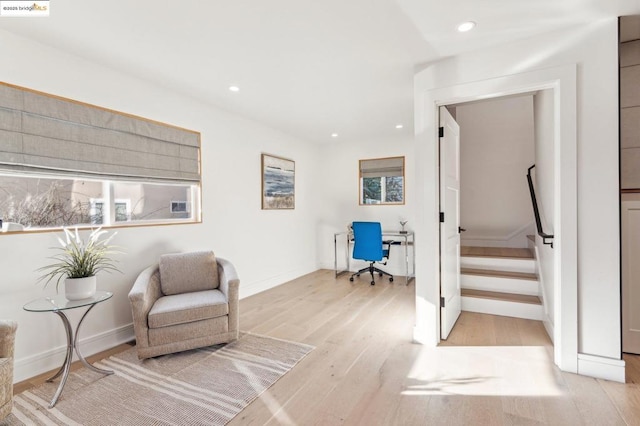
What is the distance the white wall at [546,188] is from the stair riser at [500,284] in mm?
217

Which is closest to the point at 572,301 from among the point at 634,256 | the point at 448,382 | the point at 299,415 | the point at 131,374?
the point at 634,256

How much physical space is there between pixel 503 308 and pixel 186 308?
318 cm

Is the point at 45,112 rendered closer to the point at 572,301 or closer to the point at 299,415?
the point at 299,415

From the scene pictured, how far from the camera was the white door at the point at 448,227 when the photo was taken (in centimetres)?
275

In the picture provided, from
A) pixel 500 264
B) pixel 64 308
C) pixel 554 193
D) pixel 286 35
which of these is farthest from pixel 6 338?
pixel 500 264

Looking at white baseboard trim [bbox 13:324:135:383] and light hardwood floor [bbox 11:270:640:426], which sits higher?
white baseboard trim [bbox 13:324:135:383]

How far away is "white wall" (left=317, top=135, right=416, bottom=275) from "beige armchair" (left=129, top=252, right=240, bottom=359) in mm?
3143

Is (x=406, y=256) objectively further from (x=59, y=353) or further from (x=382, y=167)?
(x=59, y=353)

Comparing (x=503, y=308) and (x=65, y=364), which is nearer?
(x=65, y=364)

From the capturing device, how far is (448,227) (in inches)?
114

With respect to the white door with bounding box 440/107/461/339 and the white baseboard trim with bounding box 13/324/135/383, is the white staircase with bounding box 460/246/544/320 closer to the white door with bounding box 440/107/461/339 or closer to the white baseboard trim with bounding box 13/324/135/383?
the white door with bounding box 440/107/461/339

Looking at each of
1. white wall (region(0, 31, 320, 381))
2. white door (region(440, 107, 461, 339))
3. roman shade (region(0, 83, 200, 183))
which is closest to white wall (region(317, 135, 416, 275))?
white wall (region(0, 31, 320, 381))

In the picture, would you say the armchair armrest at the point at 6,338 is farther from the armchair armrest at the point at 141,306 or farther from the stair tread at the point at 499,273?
the stair tread at the point at 499,273

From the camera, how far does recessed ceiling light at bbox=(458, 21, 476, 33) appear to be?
83.1 inches
